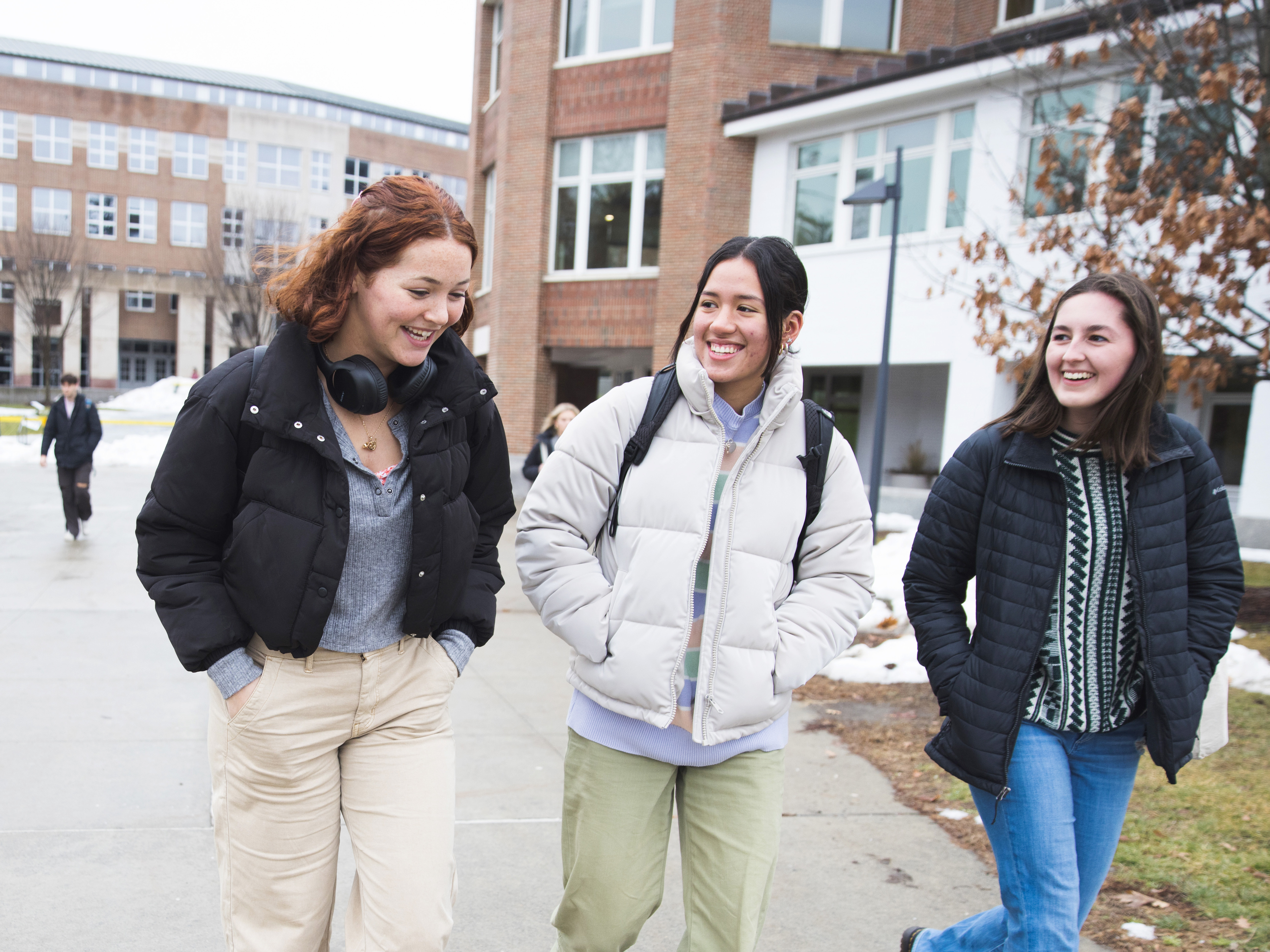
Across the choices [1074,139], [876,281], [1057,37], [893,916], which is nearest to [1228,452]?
[876,281]

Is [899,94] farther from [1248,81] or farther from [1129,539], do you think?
[1129,539]

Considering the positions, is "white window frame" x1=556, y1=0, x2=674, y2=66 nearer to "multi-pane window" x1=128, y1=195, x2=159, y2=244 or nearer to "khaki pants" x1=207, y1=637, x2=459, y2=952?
"khaki pants" x1=207, y1=637, x2=459, y2=952

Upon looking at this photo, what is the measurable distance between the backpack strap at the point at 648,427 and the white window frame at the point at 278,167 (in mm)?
58023

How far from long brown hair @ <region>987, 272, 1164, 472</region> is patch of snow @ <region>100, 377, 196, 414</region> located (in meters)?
43.1

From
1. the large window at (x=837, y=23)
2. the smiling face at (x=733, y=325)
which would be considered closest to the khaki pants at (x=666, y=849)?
the smiling face at (x=733, y=325)

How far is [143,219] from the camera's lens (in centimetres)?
5322

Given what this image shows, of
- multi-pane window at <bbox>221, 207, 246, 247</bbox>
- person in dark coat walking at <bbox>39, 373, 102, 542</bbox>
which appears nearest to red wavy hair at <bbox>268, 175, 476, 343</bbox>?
person in dark coat walking at <bbox>39, 373, 102, 542</bbox>

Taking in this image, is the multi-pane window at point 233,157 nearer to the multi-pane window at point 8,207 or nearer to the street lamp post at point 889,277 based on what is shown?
the multi-pane window at point 8,207

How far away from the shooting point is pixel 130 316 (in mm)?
53656

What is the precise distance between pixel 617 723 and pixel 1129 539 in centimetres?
135

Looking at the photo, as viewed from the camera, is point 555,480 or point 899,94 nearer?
point 555,480

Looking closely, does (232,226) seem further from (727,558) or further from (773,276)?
(727,558)

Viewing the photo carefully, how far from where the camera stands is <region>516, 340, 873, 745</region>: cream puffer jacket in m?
2.36

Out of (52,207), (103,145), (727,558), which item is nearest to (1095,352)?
(727,558)
